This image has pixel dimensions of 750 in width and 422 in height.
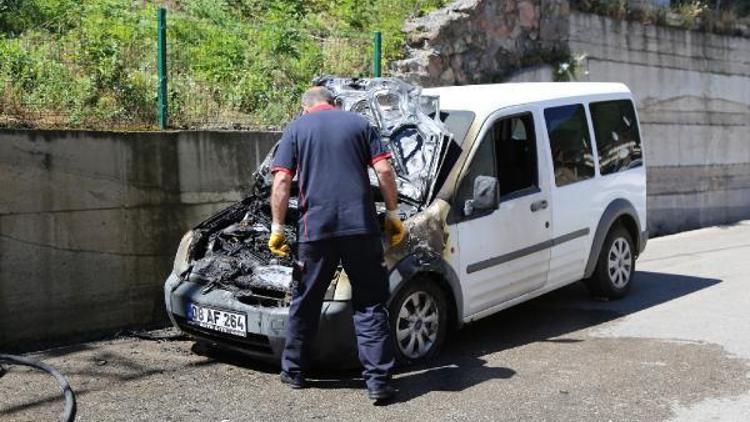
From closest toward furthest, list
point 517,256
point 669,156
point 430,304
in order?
point 430,304, point 517,256, point 669,156

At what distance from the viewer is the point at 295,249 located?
5.49m

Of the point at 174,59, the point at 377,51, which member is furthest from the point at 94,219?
the point at 377,51

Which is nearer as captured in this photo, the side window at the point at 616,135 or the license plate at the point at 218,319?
the license plate at the point at 218,319

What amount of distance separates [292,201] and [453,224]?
3.85 ft

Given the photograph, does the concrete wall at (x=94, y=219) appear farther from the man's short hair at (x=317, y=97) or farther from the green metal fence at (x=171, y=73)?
the man's short hair at (x=317, y=97)

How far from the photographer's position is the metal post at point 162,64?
7672mm

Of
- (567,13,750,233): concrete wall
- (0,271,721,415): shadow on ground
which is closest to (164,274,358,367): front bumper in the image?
(0,271,721,415): shadow on ground

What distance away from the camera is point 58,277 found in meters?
6.75

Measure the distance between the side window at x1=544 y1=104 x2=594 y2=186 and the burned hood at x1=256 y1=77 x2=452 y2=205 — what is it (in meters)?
1.21

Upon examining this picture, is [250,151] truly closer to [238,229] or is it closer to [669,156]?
[238,229]

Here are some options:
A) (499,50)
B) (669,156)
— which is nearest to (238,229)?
(499,50)

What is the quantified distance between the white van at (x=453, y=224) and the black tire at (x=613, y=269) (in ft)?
0.10

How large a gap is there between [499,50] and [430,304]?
6.76 m

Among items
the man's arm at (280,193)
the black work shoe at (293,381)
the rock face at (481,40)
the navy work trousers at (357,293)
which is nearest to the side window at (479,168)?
the navy work trousers at (357,293)
